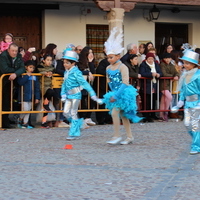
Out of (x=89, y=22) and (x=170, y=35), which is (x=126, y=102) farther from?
(x=170, y=35)

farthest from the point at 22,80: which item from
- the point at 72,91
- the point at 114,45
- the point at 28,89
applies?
the point at 114,45

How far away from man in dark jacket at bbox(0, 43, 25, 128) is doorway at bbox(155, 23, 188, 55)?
960 cm

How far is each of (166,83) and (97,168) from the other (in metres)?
7.29

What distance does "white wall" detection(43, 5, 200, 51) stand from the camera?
19500mm

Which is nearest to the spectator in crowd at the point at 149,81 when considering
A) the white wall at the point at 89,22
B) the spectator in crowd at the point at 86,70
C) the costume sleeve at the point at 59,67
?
the spectator in crowd at the point at 86,70

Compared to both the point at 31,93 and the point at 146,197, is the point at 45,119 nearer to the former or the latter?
the point at 31,93

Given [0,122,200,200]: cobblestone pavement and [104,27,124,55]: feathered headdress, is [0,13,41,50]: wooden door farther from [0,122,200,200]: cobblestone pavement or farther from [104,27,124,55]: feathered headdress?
[104,27,124,55]: feathered headdress

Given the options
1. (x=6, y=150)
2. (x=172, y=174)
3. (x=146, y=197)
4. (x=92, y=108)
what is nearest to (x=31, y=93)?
(x=92, y=108)

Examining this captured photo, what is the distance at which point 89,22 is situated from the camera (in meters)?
20.1

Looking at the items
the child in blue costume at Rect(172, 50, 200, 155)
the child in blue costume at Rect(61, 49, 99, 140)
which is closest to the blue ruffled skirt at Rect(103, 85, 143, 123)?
the child in blue costume at Rect(61, 49, 99, 140)

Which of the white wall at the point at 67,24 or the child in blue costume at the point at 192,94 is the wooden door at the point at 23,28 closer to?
the white wall at the point at 67,24

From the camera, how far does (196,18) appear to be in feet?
Result: 72.1

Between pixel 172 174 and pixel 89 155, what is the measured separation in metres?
1.90

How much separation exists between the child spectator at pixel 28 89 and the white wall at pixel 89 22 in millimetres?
6285
